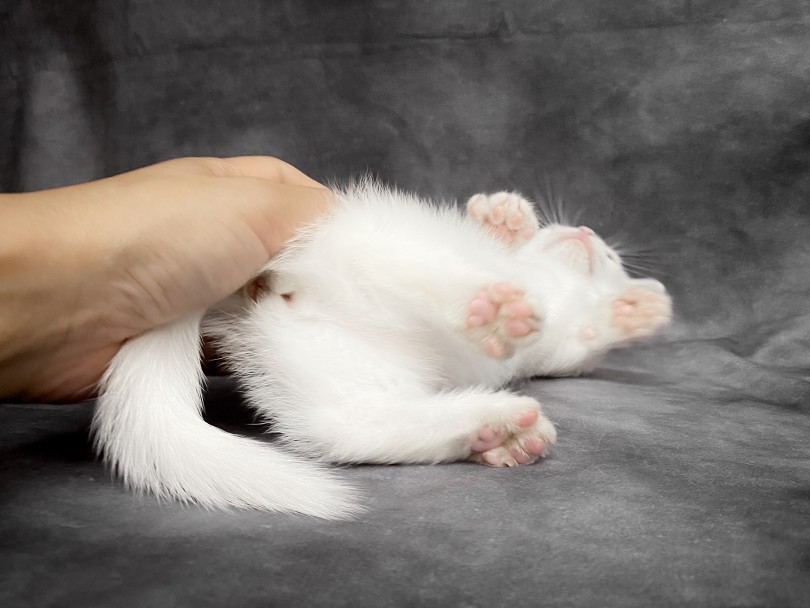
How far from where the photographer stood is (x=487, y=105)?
7.85ft

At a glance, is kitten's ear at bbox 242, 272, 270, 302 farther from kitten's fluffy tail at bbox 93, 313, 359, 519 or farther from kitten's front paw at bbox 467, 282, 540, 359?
kitten's front paw at bbox 467, 282, 540, 359

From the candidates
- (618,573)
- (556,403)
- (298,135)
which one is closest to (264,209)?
(556,403)

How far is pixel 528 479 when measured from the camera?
1147 millimetres

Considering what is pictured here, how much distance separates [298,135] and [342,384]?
50.7 inches

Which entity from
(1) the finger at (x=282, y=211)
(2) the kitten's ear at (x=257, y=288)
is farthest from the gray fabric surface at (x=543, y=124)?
(1) the finger at (x=282, y=211)

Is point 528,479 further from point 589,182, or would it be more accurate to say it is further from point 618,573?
point 589,182

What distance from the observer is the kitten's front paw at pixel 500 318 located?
122 centimetres

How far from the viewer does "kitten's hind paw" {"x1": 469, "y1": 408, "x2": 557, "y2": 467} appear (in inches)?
47.3

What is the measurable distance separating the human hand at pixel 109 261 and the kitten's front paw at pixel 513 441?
428 millimetres

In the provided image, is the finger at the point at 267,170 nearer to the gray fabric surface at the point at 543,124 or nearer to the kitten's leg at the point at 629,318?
the gray fabric surface at the point at 543,124

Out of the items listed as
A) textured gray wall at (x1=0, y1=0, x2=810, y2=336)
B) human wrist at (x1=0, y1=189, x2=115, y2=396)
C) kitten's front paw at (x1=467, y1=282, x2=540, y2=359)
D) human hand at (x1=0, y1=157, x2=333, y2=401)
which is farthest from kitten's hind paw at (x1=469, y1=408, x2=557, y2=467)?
textured gray wall at (x1=0, y1=0, x2=810, y2=336)

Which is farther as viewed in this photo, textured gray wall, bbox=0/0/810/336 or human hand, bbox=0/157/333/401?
textured gray wall, bbox=0/0/810/336

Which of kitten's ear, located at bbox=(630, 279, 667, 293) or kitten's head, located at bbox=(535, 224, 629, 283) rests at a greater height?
kitten's head, located at bbox=(535, 224, 629, 283)

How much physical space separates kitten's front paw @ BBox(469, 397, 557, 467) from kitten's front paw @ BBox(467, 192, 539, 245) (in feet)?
2.12
